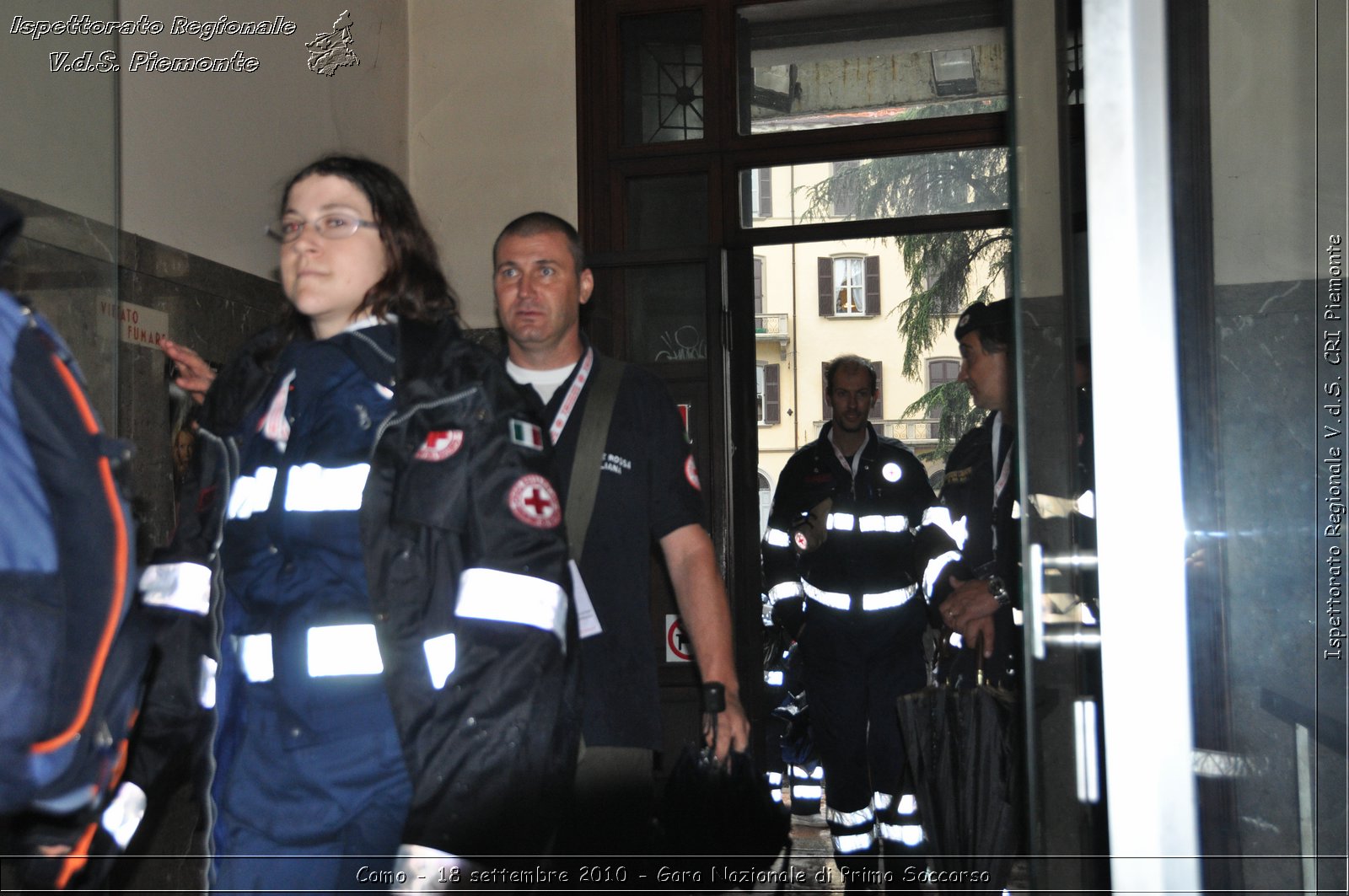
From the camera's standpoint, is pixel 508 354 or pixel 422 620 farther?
pixel 508 354

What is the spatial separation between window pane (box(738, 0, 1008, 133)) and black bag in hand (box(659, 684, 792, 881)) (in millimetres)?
3779

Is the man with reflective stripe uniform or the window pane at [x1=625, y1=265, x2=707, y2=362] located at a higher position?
the window pane at [x1=625, y1=265, x2=707, y2=362]

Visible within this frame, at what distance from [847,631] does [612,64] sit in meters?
3.07

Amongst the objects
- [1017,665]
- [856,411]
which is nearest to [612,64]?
[856,411]

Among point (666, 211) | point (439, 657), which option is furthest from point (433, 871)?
point (666, 211)

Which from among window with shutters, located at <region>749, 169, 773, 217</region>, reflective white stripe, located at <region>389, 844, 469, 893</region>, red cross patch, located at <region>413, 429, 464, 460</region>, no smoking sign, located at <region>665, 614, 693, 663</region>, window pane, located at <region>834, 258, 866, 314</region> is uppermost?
window pane, located at <region>834, 258, 866, 314</region>

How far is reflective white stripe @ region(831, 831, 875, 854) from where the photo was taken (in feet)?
16.3

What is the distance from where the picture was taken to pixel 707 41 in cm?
573

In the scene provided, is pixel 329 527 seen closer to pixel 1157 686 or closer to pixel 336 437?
pixel 336 437

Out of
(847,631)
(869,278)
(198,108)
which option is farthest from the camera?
(869,278)

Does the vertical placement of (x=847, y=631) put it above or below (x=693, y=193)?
below

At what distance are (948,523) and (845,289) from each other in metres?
36.5

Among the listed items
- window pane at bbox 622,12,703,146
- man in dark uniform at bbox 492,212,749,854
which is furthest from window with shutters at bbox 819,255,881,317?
man in dark uniform at bbox 492,212,749,854

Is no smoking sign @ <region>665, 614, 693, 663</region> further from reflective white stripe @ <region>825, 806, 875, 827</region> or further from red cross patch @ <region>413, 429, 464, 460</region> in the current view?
red cross patch @ <region>413, 429, 464, 460</region>
